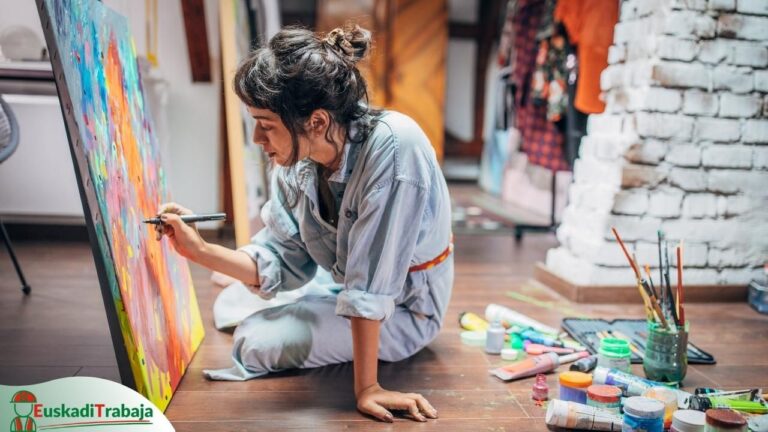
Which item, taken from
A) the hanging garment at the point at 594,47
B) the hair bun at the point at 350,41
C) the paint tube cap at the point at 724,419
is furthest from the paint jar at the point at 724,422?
the hanging garment at the point at 594,47

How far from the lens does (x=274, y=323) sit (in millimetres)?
1520

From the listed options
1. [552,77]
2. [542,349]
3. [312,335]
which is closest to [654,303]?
[542,349]

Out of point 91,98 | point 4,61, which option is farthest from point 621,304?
point 4,61

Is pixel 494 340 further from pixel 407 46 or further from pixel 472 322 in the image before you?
pixel 407 46

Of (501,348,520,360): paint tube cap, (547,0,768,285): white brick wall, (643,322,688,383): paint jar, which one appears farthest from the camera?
(547,0,768,285): white brick wall

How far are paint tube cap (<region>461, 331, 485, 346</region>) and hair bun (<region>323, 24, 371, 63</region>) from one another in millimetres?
817

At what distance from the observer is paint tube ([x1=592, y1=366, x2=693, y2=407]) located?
4.45 feet

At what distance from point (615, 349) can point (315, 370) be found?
0.68m

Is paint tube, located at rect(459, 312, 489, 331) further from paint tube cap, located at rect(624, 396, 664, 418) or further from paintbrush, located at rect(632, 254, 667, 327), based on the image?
paint tube cap, located at rect(624, 396, 664, 418)

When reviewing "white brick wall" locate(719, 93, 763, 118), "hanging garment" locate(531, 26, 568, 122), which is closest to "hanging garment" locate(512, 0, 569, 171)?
"hanging garment" locate(531, 26, 568, 122)

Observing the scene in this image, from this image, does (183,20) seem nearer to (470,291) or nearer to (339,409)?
(470,291)

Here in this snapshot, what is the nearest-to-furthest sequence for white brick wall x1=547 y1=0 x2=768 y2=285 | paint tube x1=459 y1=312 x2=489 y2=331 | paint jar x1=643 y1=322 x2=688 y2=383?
1. paint jar x1=643 y1=322 x2=688 y2=383
2. paint tube x1=459 y1=312 x2=489 y2=331
3. white brick wall x1=547 y1=0 x2=768 y2=285

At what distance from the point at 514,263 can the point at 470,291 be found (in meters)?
0.59

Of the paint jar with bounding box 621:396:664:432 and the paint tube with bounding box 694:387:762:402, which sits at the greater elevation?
the paint jar with bounding box 621:396:664:432
